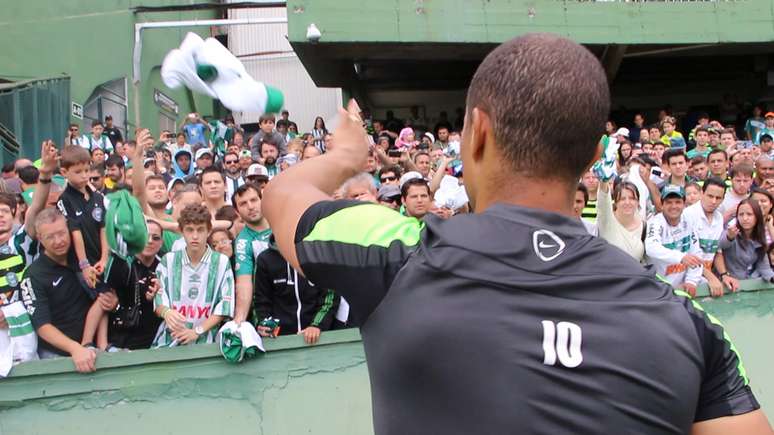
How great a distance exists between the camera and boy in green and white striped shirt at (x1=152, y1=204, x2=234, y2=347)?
4961 millimetres

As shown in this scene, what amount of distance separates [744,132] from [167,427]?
14.1m

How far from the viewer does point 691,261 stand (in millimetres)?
5770

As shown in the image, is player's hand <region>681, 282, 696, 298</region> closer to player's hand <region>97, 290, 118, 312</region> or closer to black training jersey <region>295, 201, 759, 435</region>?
player's hand <region>97, 290, 118, 312</region>

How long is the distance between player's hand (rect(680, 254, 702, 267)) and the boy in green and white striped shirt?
335cm

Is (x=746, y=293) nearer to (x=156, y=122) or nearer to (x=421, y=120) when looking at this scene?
(x=421, y=120)

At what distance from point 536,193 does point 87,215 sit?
5.02m

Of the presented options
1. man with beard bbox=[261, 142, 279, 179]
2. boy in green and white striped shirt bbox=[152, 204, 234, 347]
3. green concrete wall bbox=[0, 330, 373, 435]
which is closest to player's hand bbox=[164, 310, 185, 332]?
boy in green and white striped shirt bbox=[152, 204, 234, 347]

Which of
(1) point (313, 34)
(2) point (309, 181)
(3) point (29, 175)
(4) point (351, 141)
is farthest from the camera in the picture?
(1) point (313, 34)

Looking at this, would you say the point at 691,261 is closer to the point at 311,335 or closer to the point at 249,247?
the point at 311,335

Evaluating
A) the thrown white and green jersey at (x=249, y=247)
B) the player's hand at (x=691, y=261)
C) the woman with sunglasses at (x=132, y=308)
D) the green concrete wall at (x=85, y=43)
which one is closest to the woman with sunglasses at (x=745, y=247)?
the player's hand at (x=691, y=261)

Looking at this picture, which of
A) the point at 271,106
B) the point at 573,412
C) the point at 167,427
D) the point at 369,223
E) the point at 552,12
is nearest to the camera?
the point at 573,412

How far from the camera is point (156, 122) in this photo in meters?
19.5

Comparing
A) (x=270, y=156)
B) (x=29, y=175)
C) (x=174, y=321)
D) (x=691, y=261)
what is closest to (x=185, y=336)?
(x=174, y=321)

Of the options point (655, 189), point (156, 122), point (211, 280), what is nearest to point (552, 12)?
point (655, 189)
